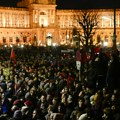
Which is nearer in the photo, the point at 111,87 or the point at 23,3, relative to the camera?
the point at 111,87

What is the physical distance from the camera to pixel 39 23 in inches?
4532

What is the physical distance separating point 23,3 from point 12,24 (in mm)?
10302

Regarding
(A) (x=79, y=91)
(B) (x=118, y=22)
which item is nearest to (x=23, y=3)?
(B) (x=118, y=22)

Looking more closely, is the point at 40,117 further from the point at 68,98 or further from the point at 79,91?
the point at 79,91

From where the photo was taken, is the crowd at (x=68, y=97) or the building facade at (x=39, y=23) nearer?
the crowd at (x=68, y=97)

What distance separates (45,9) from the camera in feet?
382

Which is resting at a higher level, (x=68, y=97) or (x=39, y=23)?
(x=39, y=23)

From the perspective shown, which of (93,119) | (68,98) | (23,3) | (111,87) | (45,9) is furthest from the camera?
(23,3)

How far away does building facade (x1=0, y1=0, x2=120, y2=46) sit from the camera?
375 ft

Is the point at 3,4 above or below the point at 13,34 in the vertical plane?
above

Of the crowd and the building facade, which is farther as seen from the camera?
the building facade

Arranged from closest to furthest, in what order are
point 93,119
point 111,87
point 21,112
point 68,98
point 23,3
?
point 93,119, point 21,112, point 68,98, point 111,87, point 23,3

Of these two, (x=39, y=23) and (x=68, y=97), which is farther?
(x=39, y=23)

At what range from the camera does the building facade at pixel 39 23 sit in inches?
4500
